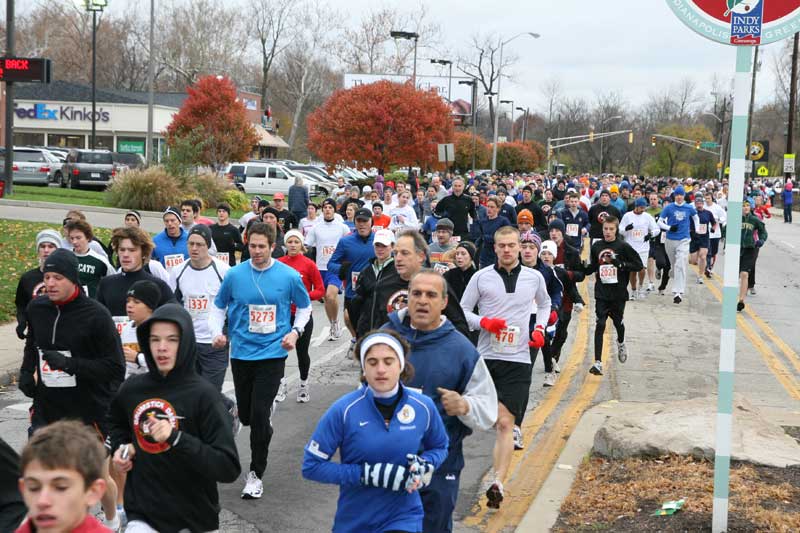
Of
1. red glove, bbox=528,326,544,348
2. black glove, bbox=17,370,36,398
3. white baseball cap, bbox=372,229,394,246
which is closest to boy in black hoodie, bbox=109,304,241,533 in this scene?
black glove, bbox=17,370,36,398

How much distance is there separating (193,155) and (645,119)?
330ft

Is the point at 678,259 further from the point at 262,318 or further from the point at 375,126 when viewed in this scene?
Result: the point at 375,126

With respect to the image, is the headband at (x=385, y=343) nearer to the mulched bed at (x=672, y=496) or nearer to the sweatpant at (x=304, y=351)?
the mulched bed at (x=672, y=496)

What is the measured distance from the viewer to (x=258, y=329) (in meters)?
7.74

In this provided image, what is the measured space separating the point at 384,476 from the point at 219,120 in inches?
1681

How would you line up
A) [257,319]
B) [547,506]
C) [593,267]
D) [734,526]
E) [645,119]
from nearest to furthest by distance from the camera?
[734,526] → [547,506] → [257,319] → [593,267] → [645,119]

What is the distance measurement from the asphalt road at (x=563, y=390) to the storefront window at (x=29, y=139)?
54.9 metres

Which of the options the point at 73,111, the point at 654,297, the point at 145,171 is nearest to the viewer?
the point at 654,297

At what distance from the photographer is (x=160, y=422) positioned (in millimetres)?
4355

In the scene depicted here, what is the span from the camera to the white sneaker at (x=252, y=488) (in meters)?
7.50

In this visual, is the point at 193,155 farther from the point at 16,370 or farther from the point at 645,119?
the point at 645,119

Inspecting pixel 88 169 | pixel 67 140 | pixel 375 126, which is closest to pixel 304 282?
pixel 88 169

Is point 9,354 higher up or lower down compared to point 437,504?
lower down

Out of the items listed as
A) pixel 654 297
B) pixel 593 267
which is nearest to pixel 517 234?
pixel 593 267
